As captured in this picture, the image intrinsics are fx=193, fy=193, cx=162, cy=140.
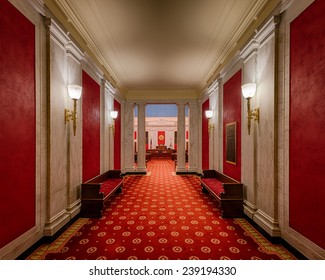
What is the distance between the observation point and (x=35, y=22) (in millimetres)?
2758

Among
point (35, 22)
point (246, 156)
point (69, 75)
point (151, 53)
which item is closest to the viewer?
point (35, 22)

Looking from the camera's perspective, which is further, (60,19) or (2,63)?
(60,19)

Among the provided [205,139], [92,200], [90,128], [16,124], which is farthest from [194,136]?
[16,124]

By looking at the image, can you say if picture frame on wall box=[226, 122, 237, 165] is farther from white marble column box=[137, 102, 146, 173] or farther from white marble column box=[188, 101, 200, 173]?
white marble column box=[137, 102, 146, 173]

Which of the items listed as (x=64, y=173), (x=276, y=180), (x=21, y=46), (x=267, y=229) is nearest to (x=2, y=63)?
(x=21, y=46)

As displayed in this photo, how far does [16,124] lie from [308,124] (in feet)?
11.8

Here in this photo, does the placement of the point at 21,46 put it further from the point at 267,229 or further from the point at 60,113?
the point at 267,229

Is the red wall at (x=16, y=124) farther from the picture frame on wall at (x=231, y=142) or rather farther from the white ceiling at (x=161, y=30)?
the picture frame on wall at (x=231, y=142)

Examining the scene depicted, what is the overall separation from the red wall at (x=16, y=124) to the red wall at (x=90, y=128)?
5.68ft

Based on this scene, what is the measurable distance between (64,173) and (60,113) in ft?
3.57

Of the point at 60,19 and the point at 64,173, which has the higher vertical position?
the point at 60,19

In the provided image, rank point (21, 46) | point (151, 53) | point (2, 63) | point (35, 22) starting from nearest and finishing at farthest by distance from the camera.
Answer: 1. point (2, 63)
2. point (21, 46)
3. point (35, 22)
4. point (151, 53)

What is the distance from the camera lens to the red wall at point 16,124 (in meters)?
2.22

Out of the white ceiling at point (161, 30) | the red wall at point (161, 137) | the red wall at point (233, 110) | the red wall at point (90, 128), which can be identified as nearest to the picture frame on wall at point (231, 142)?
the red wall at point (233, 110)
